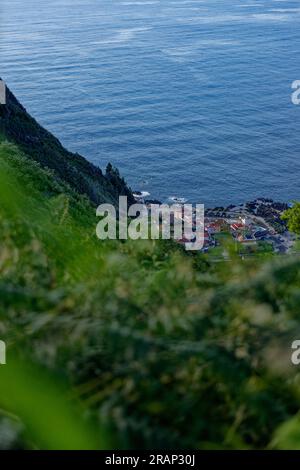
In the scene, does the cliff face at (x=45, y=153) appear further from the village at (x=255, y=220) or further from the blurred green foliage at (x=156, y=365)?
the village at (x=255, y=220)

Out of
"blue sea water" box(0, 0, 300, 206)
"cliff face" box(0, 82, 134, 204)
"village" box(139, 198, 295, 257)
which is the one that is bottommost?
"cliff face" box(0, 82, 134, 204)

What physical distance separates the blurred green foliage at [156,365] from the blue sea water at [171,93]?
4105 cm

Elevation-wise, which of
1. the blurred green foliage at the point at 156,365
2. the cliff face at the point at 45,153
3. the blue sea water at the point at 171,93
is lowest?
the blurred green foliage at the point at 156,365

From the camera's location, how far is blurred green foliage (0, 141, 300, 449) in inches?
81.7

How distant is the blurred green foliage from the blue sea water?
41050 mm

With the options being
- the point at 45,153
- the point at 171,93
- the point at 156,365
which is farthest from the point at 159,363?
the point at 171,93

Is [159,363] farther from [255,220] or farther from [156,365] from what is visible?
[255,220]

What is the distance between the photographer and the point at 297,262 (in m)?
2.68

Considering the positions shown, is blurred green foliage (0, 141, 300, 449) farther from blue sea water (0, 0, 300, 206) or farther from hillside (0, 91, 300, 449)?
blue sea water (0, 0, 300, 206)

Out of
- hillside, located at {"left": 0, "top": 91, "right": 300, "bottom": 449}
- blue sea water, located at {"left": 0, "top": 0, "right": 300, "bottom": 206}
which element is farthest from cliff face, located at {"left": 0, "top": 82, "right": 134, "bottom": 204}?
blue sea water, located at {"left": 0, "top": 0, "right": 300, "bottom": 206}

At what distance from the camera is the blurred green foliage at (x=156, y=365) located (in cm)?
207

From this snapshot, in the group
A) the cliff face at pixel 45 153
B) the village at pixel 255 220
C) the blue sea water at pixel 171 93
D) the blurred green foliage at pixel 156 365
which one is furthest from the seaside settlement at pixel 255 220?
the blurred green foliage at pixel 156 365

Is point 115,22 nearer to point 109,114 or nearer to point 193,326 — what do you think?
point 109,114

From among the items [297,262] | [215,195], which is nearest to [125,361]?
[297,262]
